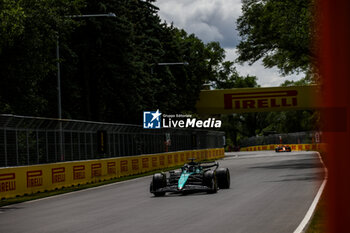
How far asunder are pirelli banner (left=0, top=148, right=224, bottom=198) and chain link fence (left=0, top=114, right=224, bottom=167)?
34 cm

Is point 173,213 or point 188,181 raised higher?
point 188,181

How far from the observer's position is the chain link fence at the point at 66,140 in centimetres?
2017

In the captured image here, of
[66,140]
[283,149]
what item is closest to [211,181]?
[66,140]

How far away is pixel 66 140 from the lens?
25656mm

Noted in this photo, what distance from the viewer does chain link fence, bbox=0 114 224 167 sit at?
66.2 ft

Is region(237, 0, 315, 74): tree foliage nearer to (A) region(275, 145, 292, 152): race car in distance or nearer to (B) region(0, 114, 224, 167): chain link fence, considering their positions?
(B) region(0, 114, 224, 167): chain link fence

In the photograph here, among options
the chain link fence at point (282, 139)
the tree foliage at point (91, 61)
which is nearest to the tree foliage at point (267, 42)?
the tree foliage at point (91, 61)

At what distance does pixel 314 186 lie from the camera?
1853 centimetres

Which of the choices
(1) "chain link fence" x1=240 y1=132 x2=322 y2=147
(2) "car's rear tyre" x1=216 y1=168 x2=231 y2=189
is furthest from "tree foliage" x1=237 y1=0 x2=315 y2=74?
(1) "chain link fence" x1=240 y1=132 x2=322 y2=147

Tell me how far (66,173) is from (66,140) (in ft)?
5.48

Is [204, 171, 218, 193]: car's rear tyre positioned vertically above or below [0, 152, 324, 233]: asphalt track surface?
above

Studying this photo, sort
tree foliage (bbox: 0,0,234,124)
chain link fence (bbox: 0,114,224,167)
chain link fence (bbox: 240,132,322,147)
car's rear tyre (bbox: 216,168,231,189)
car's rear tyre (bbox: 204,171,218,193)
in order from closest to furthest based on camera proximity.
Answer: car's rear tyre (bbox: 204,171,218,193), car's rear tyre (bbox: 216,168,231,189), chain link fence (bbox: 0,114,224,167), tree foliage (bbox: 0,0,234,124), chain link fence (bbox: 240,132,322,147)

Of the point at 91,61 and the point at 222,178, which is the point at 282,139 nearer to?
the point at 91,61

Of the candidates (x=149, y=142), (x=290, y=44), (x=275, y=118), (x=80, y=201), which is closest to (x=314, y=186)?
(x=80, y=201)
